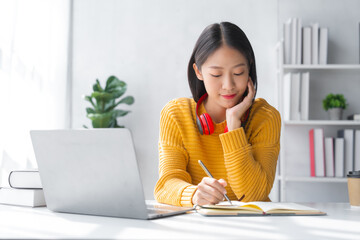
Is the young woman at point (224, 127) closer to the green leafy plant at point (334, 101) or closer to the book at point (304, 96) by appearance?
the book at point (304, 96)

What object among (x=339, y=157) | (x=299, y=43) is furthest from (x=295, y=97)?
(x=339, y=157)

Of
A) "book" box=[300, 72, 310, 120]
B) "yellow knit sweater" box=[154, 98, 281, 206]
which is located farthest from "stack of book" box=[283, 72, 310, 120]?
"yellow knit sweater" box=[154, 98, 281, 206]

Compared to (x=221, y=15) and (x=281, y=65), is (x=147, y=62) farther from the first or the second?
(x=281, y=65)

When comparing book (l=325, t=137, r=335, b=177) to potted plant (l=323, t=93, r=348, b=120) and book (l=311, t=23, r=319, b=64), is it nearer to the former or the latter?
potted plant (l=323, t=93, r=348, b=120)

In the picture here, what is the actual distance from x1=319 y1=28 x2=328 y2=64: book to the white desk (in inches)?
80.2

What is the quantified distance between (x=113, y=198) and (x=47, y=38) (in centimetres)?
232

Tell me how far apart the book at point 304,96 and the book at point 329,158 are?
0.23 meters

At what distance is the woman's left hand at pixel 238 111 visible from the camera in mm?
1398

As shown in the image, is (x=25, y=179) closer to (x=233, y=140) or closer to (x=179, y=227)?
(x=179, y=227)

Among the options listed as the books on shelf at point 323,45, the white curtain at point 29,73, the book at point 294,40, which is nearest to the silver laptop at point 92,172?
the white curtain at point 29,73

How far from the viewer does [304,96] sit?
2.67 metres

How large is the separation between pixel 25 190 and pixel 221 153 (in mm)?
764

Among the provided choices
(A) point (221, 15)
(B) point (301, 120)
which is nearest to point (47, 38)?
(A) point (221, 15)

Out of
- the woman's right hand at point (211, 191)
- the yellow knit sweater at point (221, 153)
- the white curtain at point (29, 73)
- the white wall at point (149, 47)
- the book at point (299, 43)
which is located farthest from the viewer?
the white wall at point (149, 47)
